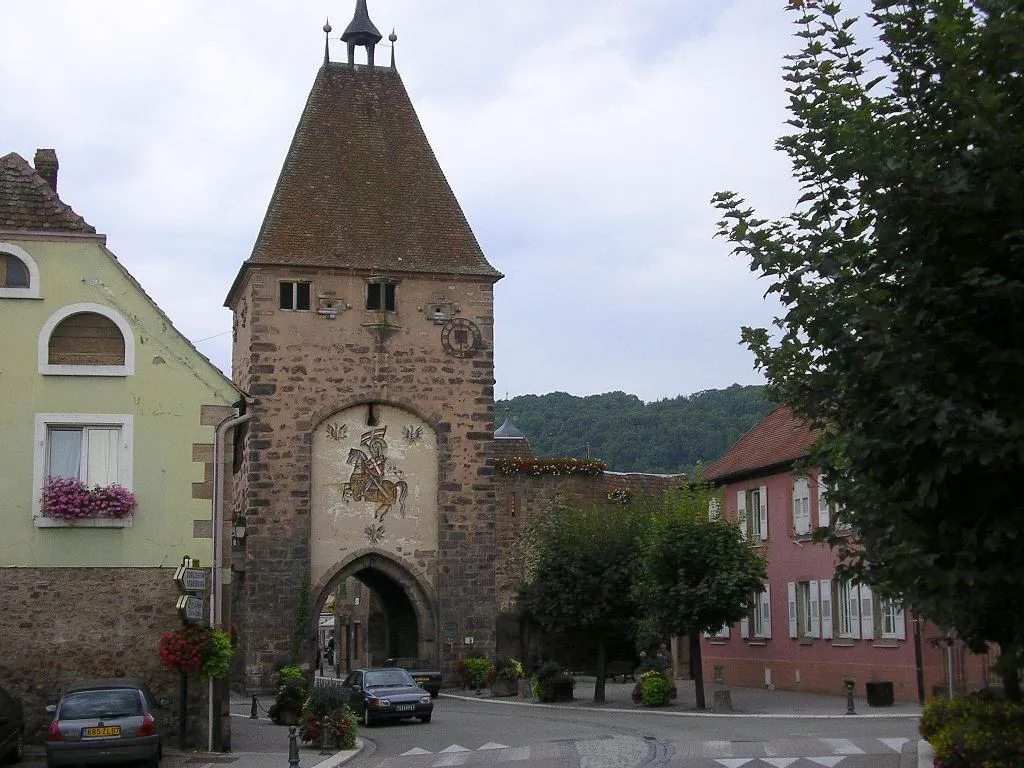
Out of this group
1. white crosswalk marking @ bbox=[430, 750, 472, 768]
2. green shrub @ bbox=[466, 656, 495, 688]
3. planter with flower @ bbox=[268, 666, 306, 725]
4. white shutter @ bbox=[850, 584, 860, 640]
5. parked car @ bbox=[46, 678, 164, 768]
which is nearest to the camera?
parked car @ bbox=[46, 678, 164, 768]

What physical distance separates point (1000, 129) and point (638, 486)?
130 feet

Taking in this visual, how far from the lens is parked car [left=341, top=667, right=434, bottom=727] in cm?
2733

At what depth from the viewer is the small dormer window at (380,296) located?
127 feet

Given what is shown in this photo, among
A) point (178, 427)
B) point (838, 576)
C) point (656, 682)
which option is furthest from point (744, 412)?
point (838, 576)

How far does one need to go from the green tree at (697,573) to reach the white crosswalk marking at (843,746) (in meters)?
8.87

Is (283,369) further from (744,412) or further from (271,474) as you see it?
(744,412)

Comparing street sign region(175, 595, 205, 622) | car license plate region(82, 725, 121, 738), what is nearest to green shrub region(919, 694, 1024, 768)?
car license plate region(82, 725, 121, 738)

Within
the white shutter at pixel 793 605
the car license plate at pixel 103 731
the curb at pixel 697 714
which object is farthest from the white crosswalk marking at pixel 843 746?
the white shutter at pixel 793 605

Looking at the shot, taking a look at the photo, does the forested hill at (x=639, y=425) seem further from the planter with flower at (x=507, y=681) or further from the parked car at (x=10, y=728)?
the parked car at (x=10, y=728)

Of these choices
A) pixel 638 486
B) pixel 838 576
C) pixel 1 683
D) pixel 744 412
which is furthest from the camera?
pixel 744 412

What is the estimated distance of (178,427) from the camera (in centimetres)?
2150

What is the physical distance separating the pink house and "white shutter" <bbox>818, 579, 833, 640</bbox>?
0.08ft

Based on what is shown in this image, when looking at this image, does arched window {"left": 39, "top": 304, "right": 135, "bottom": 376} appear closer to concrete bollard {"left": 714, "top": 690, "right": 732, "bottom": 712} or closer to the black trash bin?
concrete bollard {"left": 714, "top": 690, "right": 732, "bottom": 712}

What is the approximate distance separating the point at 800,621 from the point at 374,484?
11.5 m
